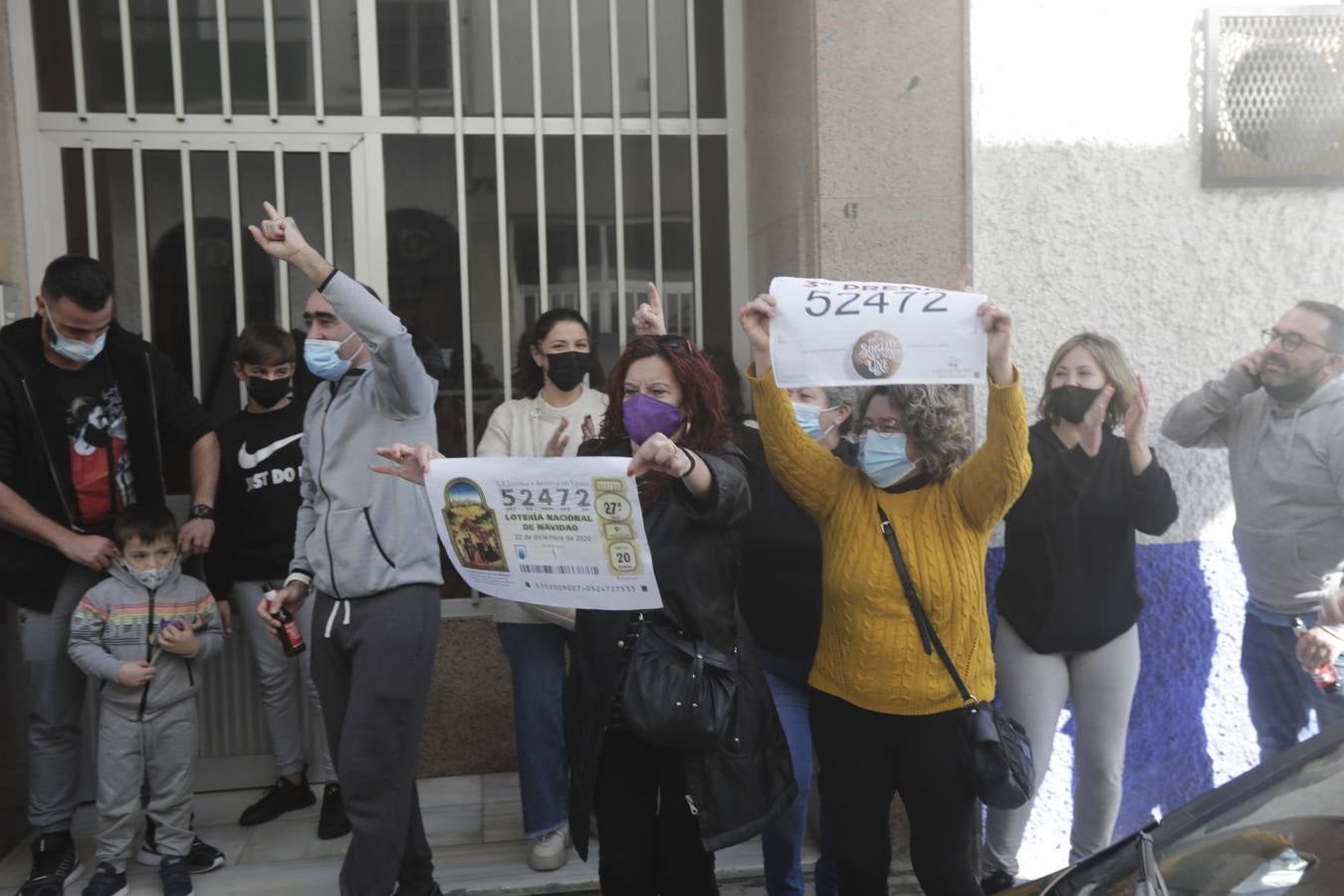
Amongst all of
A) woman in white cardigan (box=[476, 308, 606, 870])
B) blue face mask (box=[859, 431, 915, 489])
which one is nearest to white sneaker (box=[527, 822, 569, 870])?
woman in white cardigan (box=[476, 308, 606, 870])

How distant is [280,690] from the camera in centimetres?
455

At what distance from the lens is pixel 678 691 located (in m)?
2.70

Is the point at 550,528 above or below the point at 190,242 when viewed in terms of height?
below

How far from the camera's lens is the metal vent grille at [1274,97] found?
13.9 feet

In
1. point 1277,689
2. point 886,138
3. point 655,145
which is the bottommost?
point 1277,689

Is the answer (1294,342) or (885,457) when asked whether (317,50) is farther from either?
(1294,342)

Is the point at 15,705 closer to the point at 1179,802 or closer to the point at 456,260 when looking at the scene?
the point at 456,260

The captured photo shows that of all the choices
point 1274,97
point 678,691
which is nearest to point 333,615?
point 678,691

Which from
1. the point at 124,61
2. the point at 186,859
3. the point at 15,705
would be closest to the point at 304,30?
the point at 124,61

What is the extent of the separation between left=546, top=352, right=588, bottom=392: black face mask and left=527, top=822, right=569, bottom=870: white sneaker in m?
1.56

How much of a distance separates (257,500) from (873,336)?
8.78 ft

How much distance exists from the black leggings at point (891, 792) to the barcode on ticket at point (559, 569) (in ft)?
2.43

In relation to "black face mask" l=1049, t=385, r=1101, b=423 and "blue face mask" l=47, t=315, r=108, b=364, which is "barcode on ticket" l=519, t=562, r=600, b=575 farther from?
"blue face mask" l=47, t=315, r=108, b=364

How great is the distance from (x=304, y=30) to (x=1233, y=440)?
3924 millimetres
